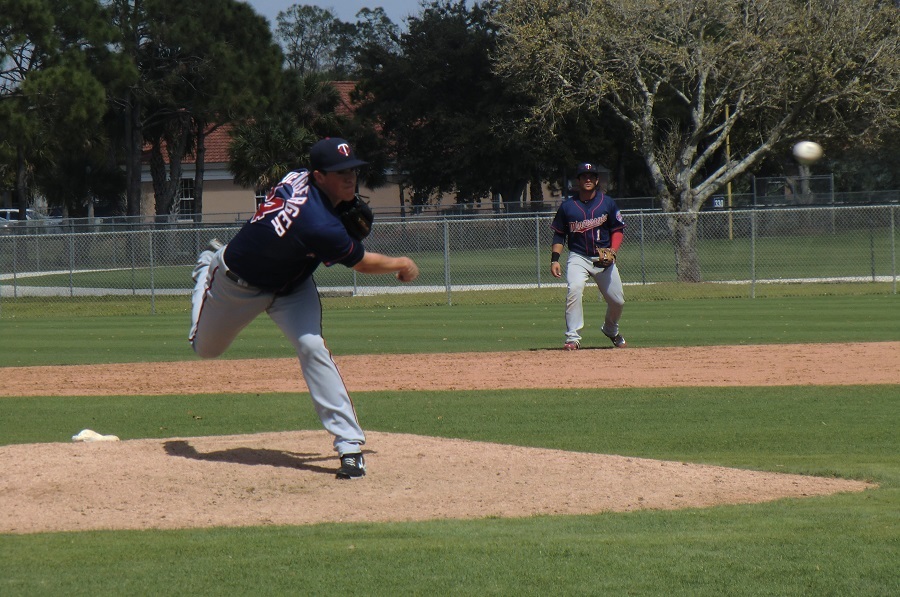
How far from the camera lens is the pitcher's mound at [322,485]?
18.7ft

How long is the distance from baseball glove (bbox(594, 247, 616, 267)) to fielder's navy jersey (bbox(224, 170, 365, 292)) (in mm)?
7212

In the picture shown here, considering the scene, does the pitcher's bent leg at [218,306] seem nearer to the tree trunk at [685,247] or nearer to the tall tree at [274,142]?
the tree trunk at [685,247]

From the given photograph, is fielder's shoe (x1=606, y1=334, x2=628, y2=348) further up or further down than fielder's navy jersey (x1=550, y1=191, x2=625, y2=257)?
further down

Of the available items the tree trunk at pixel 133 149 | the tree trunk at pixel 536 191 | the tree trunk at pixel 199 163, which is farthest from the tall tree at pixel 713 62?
the tree trunk at pixel 199 163

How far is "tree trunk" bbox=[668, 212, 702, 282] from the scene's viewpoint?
94.2 ft

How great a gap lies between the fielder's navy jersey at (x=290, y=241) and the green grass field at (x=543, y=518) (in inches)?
59.1

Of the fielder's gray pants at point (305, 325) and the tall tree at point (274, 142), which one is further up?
the tall tree at point (274, 142)

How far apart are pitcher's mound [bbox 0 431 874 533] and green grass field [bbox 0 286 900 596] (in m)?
0.25

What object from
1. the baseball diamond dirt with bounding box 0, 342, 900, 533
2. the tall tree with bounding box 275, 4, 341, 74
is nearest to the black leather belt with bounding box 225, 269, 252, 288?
the baseball diamond dirt with bounding box 0, 342, 900, 533

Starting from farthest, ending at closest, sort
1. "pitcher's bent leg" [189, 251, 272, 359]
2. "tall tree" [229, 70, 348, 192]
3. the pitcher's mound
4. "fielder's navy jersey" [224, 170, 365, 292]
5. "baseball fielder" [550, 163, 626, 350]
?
"tall tree" [229, 70, 348, 192], "baseball fielder" [550, 163, 626, 350], "pitcher's bent leg" [189, 251, 272, 359], "fielder's navy jersey" [224, 170, 365, 292], the pitcher's mound

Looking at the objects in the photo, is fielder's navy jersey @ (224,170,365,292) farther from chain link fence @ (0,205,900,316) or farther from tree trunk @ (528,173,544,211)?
tree trunk @ (528,173,544,211)

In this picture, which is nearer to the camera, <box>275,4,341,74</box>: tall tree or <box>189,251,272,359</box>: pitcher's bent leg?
<box>189,251,272,359</box>: pitcher's bent leg

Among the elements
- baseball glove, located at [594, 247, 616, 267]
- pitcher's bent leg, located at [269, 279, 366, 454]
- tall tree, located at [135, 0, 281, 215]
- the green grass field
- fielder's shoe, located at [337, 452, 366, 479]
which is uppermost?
tall tree, located at [135, 0, 281, 215]

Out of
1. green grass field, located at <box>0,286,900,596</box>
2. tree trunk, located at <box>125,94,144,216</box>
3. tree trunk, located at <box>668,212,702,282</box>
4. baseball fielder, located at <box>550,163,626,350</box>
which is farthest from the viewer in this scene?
tree trunk, located at <box>125,94,144,216</box>
